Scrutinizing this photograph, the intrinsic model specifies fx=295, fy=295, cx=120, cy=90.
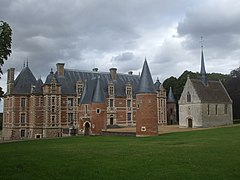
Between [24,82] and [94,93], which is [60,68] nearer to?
[24,82]

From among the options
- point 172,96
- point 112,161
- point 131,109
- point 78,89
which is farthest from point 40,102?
point 112,161

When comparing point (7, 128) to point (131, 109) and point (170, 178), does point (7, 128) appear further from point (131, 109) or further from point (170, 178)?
point (170, 178)

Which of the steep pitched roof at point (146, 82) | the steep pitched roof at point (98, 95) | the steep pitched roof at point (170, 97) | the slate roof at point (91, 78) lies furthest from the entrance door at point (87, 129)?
the steep pitched roof at point (170, 97)

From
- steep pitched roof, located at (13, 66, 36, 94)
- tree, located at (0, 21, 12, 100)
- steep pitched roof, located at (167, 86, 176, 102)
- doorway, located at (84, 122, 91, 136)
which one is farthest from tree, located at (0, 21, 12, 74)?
steep pitched roof, located at (167, 86, 176, 102)

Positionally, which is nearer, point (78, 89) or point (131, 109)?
point (78, 89)

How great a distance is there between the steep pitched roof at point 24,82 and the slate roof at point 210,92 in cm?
2491

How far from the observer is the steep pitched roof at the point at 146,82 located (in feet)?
105

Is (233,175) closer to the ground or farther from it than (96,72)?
closer to the ground

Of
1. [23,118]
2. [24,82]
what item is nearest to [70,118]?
[23,118]

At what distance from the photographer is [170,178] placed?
959cm

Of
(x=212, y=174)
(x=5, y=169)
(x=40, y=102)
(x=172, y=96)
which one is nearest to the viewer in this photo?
(x=212, y=174)

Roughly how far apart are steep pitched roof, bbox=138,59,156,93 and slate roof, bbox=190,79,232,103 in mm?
13772

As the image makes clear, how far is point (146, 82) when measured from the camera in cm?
3209

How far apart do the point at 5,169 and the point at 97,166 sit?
344cm
